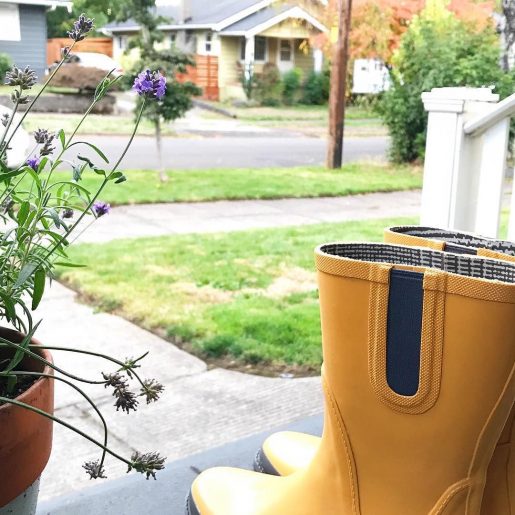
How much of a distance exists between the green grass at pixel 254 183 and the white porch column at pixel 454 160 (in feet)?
14.9

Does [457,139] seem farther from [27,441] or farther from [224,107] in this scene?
[224,107]

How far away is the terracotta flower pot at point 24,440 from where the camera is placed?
3.25 feet

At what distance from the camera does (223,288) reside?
396 cm

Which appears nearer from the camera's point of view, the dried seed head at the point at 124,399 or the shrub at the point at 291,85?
the dried seed head at the point at 124,399

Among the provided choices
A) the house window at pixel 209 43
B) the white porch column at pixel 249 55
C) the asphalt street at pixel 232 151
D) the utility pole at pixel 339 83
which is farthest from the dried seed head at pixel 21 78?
the house window at pixel 209 43

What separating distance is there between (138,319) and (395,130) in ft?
23.1

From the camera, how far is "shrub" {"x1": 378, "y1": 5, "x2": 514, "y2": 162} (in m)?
8.64

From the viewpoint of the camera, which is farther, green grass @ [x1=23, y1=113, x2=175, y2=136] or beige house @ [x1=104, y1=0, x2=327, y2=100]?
beige house @ [x1=104, y1=0, x2=327, y2=100]

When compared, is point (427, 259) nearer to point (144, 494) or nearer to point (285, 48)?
point (144, 494)

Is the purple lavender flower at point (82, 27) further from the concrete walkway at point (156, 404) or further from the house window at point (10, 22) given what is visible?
the house window at point (10, 22)

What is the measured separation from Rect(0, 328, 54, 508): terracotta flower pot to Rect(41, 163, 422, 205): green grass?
18.3 feet

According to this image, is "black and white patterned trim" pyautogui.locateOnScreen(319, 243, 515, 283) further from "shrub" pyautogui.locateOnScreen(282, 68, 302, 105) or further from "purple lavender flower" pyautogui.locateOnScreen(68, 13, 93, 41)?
"shrub" pyautogui.locateOnScreen(282, 68, 302, 105)

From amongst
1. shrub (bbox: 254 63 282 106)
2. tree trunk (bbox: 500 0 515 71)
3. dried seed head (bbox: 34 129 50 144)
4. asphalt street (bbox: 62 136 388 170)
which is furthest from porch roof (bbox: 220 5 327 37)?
dried seed head (bbox: 34 129 50 144)

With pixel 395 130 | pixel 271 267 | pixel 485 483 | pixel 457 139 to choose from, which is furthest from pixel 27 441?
pixel 395 130
